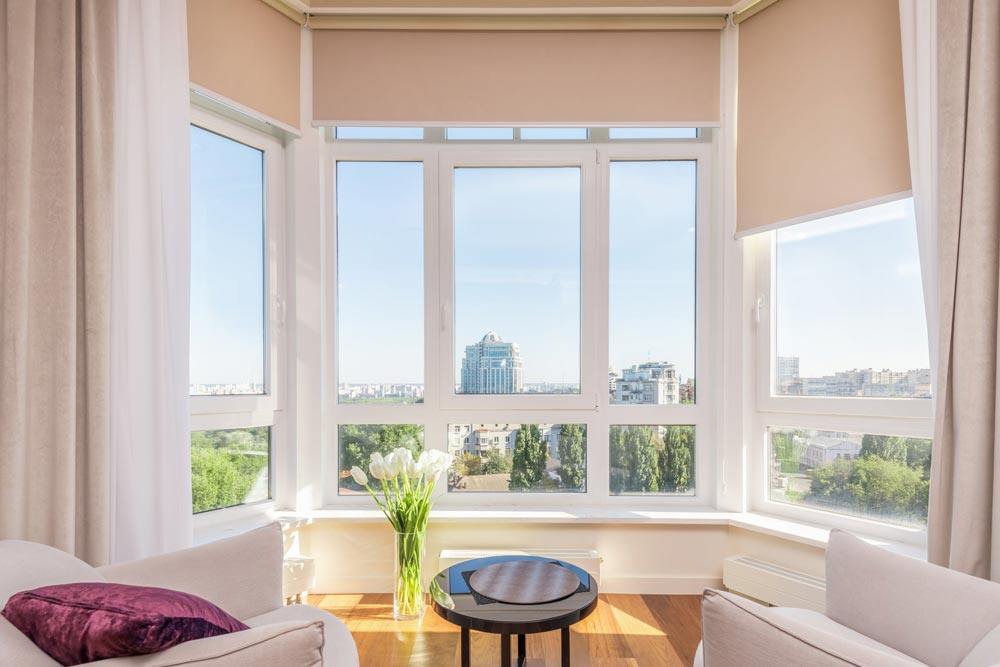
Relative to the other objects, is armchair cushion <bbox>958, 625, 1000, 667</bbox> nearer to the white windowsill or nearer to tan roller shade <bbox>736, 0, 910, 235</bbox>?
the white windowsill

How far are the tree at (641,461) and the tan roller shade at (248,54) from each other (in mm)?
2329

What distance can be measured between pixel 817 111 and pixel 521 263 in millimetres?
1486

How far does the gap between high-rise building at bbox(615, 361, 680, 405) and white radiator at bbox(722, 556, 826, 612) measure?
818 millimetres

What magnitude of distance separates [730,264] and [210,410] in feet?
8.38

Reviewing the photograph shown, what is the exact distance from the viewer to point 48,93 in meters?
1.70

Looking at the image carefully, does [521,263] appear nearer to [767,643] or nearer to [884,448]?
[884,448]

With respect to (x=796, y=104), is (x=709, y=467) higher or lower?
lower

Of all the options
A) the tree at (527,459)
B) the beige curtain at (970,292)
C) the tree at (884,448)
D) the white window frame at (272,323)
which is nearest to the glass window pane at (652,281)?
the tree at (527,459)

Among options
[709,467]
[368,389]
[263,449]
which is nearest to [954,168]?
[709,467]

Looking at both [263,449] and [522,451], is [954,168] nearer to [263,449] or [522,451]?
[522,451]

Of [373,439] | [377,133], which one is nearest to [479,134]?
[377,133]

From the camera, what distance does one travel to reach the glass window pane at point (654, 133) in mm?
2932

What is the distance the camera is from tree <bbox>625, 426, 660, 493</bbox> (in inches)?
115

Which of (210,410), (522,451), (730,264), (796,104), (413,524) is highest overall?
(796,104)
